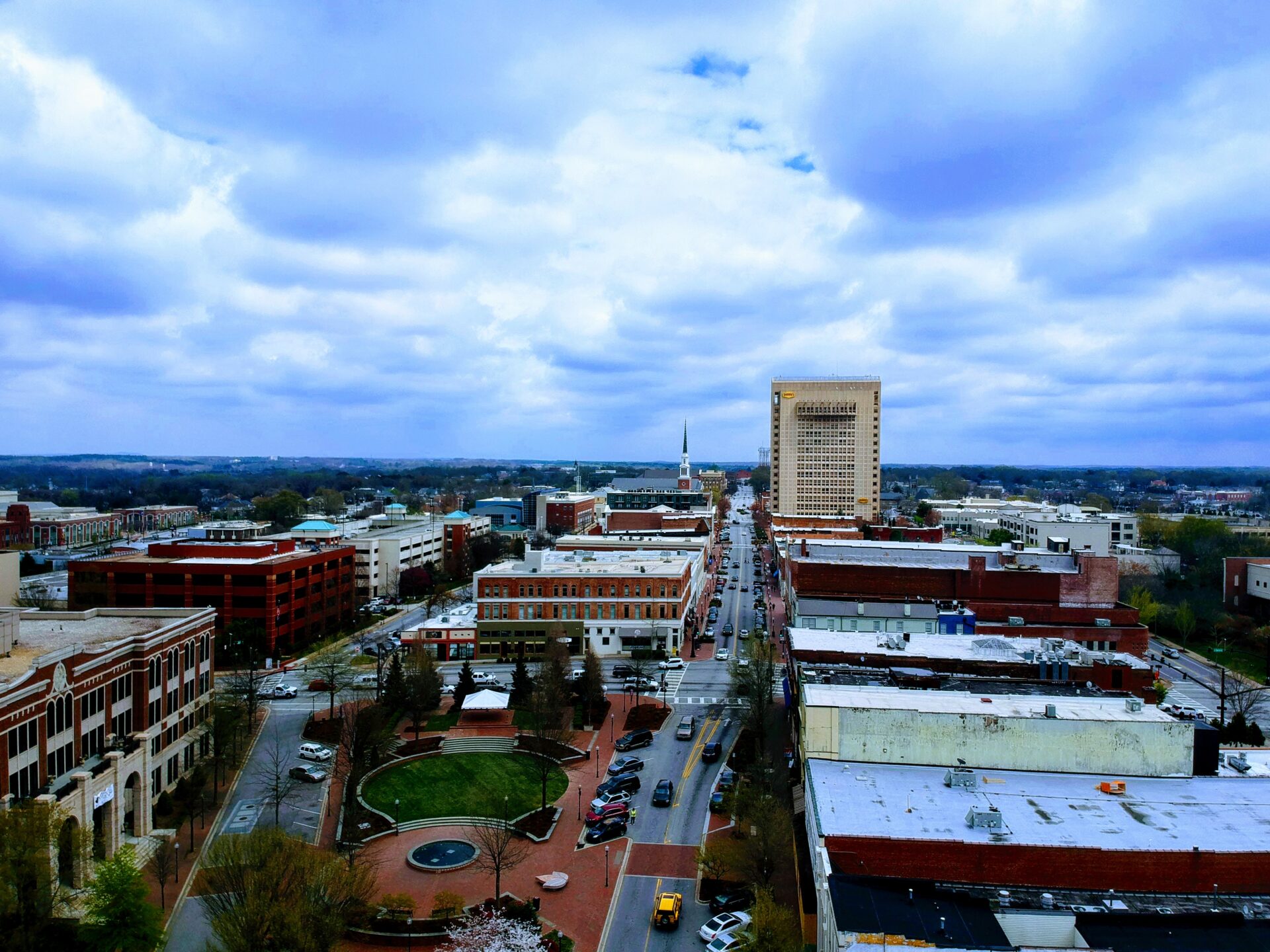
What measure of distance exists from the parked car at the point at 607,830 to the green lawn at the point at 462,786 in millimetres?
4364

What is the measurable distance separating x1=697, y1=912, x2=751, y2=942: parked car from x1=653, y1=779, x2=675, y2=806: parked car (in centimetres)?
1116

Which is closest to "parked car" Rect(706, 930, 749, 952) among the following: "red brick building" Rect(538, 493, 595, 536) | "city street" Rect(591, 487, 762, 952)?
"city street" Rect(591, 487, 762, 952)

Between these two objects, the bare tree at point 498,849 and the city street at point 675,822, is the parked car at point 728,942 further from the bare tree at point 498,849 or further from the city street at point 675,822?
the bare tree at point 498,849

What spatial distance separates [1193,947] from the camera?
2255 cm

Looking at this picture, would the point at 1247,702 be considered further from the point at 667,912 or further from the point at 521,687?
the point at 521,687

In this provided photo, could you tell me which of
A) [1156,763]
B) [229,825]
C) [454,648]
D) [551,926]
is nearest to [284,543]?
[454,648]

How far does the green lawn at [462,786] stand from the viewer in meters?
43.2

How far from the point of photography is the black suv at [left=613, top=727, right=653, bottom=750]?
51.6m

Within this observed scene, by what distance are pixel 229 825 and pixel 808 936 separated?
28.5m

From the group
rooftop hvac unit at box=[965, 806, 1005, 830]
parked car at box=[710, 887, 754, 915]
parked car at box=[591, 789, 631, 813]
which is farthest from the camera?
parked car at box=[591, 789, 631, 813]

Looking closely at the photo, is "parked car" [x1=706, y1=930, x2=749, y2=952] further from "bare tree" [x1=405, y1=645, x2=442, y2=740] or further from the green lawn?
"bare tree" [x1=405, y1=645, x2=442, y2=740]

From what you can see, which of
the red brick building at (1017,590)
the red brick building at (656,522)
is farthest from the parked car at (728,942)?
the red brick building at (656,522)

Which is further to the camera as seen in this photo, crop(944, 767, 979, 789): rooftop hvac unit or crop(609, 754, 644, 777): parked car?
crop(609, 754, 644, 777): parked car

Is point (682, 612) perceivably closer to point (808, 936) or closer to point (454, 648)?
point (454, 648)
